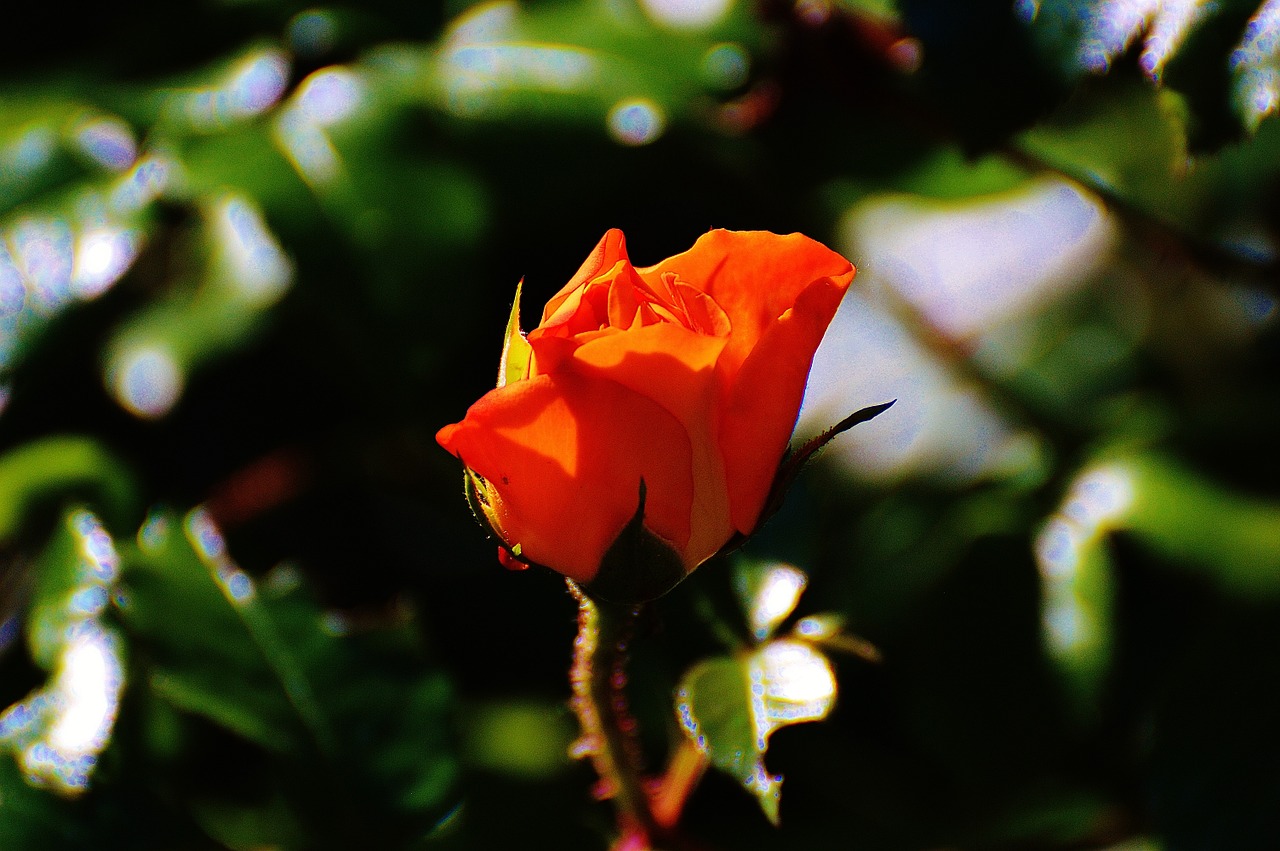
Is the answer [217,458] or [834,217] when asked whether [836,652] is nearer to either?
[834,217]

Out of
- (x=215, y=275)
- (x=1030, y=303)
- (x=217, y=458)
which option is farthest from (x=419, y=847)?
(x=1030, y=303)

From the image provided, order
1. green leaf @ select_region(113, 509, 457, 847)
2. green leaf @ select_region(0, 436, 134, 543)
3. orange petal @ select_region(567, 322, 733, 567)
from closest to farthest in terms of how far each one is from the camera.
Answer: orange petal @ select_region(567, 322, 733, 567) < green leaf @ select_region(113, 509, 457, 847) < green leaf @ select_region(0, 436, 134, 543)

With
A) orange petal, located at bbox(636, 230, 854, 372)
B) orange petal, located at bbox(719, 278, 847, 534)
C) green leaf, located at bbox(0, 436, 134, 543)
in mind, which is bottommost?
orange petal, located at bbox(719, 278, 847, 534)

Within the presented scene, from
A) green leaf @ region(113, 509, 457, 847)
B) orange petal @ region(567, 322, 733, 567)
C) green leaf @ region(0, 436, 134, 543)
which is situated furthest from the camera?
green leaf @ region(0, 436, 134, 543)

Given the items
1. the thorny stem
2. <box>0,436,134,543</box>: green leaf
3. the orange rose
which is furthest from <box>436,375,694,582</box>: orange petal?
<box>0,436,134,543</box>: green leaf

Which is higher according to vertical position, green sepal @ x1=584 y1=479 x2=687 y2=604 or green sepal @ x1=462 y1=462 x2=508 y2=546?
green sepal @ x1=462 y1=462 x2=508 y2=546

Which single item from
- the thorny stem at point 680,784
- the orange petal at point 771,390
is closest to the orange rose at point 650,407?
the orange petal at point 771,390

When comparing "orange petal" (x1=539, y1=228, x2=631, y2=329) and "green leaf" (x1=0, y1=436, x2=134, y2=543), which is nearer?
"orange petal" (x1=539, y1=228, x2=631, y2=329)

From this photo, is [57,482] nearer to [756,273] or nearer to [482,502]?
[482,502]

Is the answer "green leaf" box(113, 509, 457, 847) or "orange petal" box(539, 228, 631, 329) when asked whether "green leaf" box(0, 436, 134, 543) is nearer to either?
"green leaf" box(113, 509, 457, 847)

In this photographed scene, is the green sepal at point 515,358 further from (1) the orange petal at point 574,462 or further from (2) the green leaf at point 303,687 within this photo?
(2) the green leaf at point 303,687
